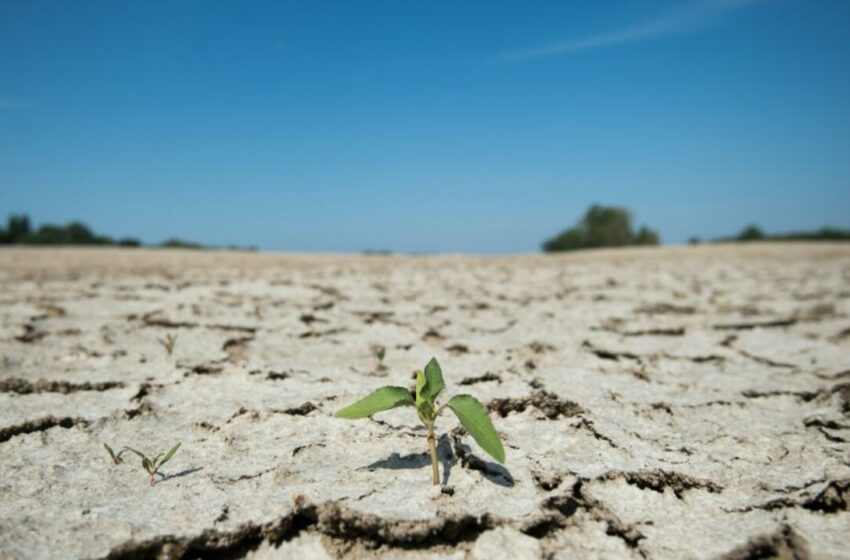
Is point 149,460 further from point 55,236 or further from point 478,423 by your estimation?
point 55,236

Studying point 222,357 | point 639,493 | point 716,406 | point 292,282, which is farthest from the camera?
point 292,282

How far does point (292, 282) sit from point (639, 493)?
3.85 meters

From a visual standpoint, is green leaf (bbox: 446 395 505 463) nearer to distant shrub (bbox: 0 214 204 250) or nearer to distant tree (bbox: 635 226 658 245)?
distant shrub (bbox: 0 214 204 250)

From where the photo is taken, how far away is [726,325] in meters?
2.88

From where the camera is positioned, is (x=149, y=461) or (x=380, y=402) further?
(x=149, y=461)

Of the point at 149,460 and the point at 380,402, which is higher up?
the point at 380,402

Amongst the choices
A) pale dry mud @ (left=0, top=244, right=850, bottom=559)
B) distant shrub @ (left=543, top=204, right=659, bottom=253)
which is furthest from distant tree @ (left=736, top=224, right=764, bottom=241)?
pale dry mud @ (left=0, top=244, right=850, bottom=559)

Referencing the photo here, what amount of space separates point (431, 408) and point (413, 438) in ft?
0.93

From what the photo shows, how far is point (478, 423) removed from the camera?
0.88 meters

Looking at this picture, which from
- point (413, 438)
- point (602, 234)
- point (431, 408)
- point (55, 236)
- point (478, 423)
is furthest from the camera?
point (602, 234)

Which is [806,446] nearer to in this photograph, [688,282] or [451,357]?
[451,357]

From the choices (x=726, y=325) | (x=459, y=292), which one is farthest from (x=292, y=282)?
(x=726, y=325)

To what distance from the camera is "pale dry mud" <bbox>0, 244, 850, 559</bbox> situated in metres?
0.87

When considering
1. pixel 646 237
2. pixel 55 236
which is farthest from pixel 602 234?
pixel 55 236
